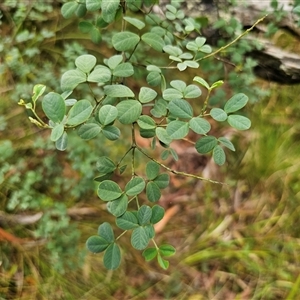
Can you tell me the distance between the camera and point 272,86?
1937mm

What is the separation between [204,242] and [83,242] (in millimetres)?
535

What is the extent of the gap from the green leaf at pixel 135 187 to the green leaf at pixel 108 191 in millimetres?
19

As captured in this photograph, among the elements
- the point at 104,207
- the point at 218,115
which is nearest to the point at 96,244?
the point at 218,115

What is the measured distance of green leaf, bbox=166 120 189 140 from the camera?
29.0 inches

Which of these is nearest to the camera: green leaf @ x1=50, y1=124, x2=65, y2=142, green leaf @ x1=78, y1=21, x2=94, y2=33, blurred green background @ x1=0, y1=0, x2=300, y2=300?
green leaf @ x1=50, y1=124, x2=65, y2=142

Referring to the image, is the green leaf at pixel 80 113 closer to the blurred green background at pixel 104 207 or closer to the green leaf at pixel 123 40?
the green leaf at pixel 123 40

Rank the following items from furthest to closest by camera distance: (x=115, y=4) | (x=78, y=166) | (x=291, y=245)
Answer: (x=291, y=245), (x=78, y=166), (x=115, y=4)

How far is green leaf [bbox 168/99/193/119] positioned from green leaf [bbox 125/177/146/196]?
147 mm

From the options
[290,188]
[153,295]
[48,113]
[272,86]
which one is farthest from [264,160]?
[48,113]

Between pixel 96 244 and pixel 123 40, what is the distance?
446mm

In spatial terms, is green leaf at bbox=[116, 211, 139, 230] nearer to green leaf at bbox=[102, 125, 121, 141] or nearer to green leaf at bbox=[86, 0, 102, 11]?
green leaf at bbox=[102, 125, 121, 141]

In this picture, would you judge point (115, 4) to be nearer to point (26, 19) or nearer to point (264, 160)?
point (26, 19)

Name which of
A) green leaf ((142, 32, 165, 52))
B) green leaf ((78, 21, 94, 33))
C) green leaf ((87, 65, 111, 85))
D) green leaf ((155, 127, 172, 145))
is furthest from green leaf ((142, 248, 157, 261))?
green leaf ((78, 21, 94, 33))

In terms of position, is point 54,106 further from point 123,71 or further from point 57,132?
point 123,71
